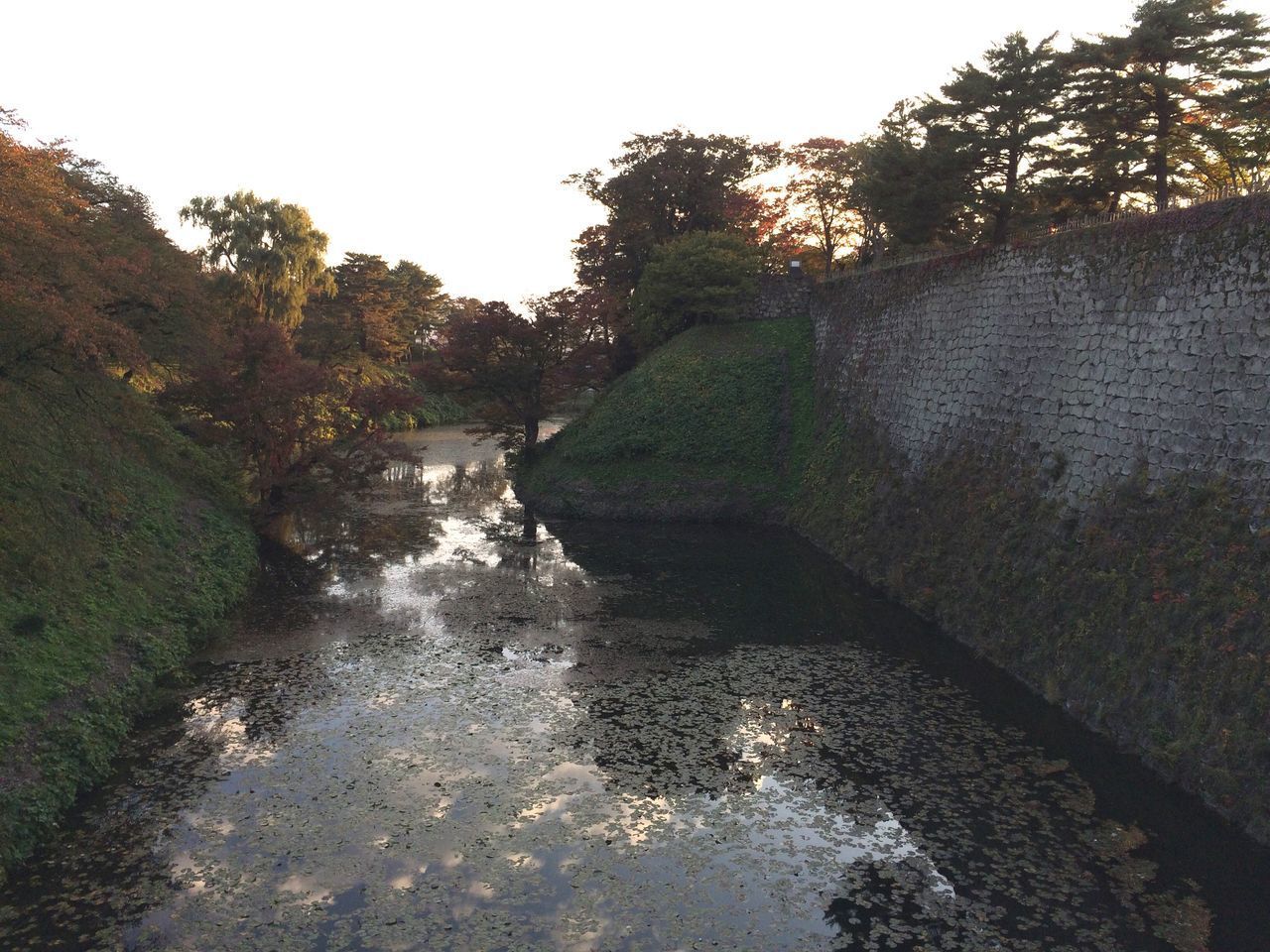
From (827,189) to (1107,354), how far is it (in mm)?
37855

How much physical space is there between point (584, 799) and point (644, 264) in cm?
3708

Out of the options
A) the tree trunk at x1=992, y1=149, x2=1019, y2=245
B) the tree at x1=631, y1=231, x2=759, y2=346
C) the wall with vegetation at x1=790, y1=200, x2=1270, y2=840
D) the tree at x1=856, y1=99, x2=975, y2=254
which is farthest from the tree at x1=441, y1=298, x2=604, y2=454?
the tree trunk at x1=992, y1=149, x2=1019, y2=245

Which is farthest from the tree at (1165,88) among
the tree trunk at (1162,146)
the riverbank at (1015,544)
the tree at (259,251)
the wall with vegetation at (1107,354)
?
the tree at (259,251)

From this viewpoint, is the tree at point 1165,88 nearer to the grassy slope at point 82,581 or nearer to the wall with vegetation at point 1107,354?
the wall with vegetation at point 1107,354

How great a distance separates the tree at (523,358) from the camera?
41.6m

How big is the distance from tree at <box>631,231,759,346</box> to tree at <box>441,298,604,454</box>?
3473 millimetres

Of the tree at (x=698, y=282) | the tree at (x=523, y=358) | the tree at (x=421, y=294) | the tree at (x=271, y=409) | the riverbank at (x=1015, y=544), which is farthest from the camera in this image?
the tree at (x=421, y=294)

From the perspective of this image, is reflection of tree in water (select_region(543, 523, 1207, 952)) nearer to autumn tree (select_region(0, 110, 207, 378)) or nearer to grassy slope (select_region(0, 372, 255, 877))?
grassy slope (select_region(0, 372, 255, 877))

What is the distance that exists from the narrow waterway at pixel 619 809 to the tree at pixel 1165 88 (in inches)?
608

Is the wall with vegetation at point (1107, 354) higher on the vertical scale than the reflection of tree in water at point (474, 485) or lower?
higher

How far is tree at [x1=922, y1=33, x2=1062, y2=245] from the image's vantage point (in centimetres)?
2622

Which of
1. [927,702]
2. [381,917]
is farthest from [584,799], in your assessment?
[927,702]

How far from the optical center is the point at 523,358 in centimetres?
4238

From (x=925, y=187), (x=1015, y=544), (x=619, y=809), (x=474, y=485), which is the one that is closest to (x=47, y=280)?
(x=619, y=809)
